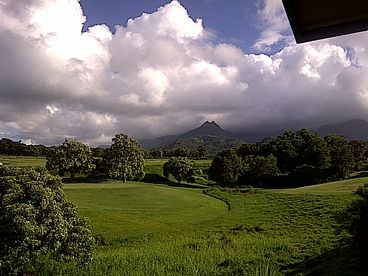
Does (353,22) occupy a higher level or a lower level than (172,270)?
higher

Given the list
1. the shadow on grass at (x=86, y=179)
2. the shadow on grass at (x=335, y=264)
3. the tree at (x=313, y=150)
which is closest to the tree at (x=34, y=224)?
the shadow on grass at (x=335, y=264)

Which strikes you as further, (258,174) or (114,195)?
(258,174)

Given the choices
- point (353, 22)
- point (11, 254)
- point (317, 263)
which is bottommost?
point (317, 263)

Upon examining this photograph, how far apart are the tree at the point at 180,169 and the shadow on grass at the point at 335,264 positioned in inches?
1780

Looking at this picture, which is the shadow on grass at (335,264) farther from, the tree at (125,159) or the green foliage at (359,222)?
the tree at (125,159)

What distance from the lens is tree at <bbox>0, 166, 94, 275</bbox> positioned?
12.8 metres

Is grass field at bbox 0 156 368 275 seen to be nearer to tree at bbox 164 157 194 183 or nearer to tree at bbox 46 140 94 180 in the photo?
tree at bbox 46 140 94 180

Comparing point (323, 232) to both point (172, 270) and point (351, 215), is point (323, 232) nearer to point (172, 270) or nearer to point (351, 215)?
point (351, 215)

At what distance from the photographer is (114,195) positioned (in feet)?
137

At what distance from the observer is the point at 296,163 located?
74875mm

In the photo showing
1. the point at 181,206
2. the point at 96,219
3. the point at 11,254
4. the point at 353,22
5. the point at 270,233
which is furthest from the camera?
the point at 181,206

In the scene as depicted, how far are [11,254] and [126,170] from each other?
49.4m

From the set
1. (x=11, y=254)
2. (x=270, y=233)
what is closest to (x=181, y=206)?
(x=270, y=233)

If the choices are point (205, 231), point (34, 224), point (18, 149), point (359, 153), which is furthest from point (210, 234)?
point (18, 149)
